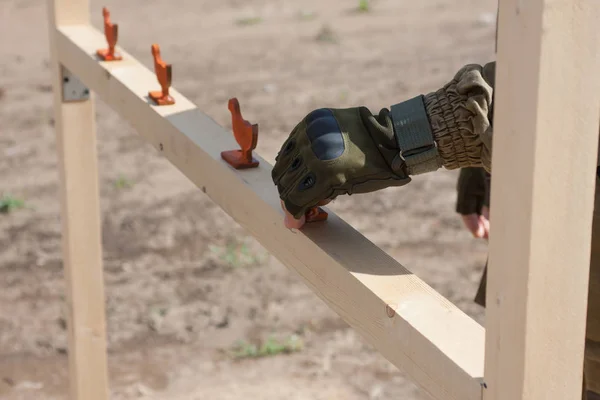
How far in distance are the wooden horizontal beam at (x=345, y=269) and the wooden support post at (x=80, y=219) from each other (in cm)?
53

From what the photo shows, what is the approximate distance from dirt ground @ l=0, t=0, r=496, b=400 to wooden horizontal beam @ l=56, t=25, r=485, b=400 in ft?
0.57

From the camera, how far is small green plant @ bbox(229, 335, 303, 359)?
3.43m

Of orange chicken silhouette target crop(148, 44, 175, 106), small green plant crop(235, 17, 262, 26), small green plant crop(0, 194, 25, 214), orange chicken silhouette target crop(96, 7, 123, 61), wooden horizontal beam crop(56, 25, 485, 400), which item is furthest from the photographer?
small green plant crop(235, 17, 262, 26)

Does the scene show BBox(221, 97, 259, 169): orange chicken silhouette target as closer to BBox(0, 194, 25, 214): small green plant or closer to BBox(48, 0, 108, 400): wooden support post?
BBox(48, 0, 108, 400): wooden support post

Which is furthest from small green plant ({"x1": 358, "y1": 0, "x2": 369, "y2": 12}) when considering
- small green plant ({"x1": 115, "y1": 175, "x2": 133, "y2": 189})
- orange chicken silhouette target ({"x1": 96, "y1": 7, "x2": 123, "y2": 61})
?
orange chicken silhouette target ({"x1": 96, "y1": 7, "x2": 123, "y2": 61})

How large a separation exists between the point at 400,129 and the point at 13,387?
7.66ft

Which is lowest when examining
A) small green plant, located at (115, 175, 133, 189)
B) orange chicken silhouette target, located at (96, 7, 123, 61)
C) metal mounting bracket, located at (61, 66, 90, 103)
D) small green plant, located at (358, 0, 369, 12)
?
small green plant, located at (115, 175, 133, 189)

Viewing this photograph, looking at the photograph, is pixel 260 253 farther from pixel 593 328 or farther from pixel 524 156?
pixel 524 156

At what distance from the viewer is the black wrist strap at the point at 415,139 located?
1332mm

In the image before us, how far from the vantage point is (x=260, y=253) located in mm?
4160

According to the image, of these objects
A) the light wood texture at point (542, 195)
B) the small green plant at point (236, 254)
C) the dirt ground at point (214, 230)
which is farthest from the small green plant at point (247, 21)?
the light wood texture at point (542, 195)

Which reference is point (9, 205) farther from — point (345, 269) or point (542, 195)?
point (542, 195)

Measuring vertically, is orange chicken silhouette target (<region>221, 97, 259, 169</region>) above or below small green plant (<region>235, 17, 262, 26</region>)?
above

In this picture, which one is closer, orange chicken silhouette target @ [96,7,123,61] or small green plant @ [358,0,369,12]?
orange chicken silhouette target @ [96,7,123,61]
